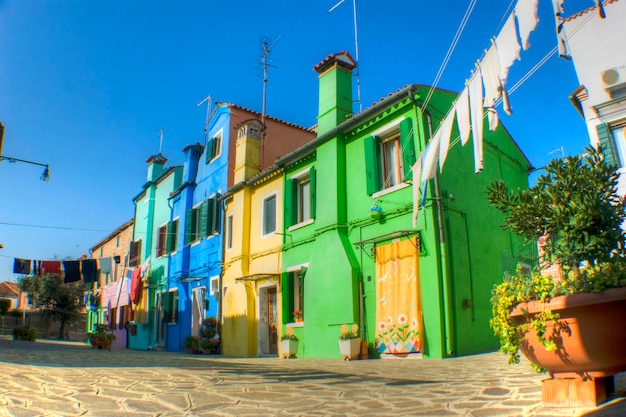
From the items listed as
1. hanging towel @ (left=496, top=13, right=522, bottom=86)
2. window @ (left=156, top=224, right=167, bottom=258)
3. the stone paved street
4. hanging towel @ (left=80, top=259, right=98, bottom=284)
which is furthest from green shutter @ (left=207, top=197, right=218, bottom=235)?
hanging towel @ (left=496, top=13, right=522, bottom=86)

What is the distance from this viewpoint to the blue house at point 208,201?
17.0 m

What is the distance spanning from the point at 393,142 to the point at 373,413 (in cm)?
851

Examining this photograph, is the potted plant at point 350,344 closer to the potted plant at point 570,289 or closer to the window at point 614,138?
the potted plant at point 570,289

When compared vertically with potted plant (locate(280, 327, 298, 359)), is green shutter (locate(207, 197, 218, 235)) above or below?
above

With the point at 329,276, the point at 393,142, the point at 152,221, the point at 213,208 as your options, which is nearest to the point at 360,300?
the point at 329,276

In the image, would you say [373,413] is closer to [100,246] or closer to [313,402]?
[313,402]

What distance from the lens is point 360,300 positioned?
1088 centimetres

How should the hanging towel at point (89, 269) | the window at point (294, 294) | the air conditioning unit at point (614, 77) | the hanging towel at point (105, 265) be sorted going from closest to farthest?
the air conditioning unit at point (614, 77) < the window at point (294, 294) < the hanging towel at point (105, 265) < the hanging towel at point (89, 269)

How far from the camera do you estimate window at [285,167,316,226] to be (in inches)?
539

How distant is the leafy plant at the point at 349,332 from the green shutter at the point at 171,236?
39.5ft

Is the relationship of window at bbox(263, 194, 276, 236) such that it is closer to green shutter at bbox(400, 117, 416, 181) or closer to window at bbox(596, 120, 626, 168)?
green shutter at bbox(400, 117, 416, 181)

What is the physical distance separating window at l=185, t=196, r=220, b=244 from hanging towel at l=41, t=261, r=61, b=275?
34.6 feet

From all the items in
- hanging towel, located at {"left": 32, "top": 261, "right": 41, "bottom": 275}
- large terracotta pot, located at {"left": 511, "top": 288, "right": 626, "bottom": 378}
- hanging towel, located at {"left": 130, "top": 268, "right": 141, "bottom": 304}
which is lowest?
large terracotta pot, located at {"left": 511, "top": 288, "right": 626, "bottom": 378}

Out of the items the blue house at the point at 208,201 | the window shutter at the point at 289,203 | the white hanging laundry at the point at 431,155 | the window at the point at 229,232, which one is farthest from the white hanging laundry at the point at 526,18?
the window at the point at 229,232
